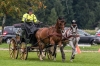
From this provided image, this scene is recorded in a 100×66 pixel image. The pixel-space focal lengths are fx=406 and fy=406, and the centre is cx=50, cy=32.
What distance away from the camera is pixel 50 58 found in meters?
22.5

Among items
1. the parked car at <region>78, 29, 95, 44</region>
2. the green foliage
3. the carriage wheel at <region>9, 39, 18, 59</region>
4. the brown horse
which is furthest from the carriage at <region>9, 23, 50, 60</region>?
the green foliage

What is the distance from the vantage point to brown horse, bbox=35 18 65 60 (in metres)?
20.2

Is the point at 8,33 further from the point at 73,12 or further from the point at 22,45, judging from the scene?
the point at 73,12

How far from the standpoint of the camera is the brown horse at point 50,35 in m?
20.2

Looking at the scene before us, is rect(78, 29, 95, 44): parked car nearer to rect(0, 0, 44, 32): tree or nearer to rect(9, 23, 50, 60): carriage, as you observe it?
rect(0, 0, 44, 32): tree

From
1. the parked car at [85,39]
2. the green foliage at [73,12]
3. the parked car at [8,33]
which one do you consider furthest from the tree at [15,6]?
the green foliage at [73,12]

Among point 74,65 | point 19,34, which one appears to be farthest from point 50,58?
point 74,65

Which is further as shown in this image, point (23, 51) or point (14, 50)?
point (14, 50)

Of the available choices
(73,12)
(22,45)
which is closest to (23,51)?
(22,45)

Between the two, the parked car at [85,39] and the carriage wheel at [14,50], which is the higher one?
the parked car at [85,39]

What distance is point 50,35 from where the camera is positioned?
67.3ft

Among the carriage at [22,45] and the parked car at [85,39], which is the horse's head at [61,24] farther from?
the parked car at [85,39]

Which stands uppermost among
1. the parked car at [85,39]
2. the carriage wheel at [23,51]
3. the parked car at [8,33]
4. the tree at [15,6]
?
the tree at [15,6]

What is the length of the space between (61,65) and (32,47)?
156 inches
